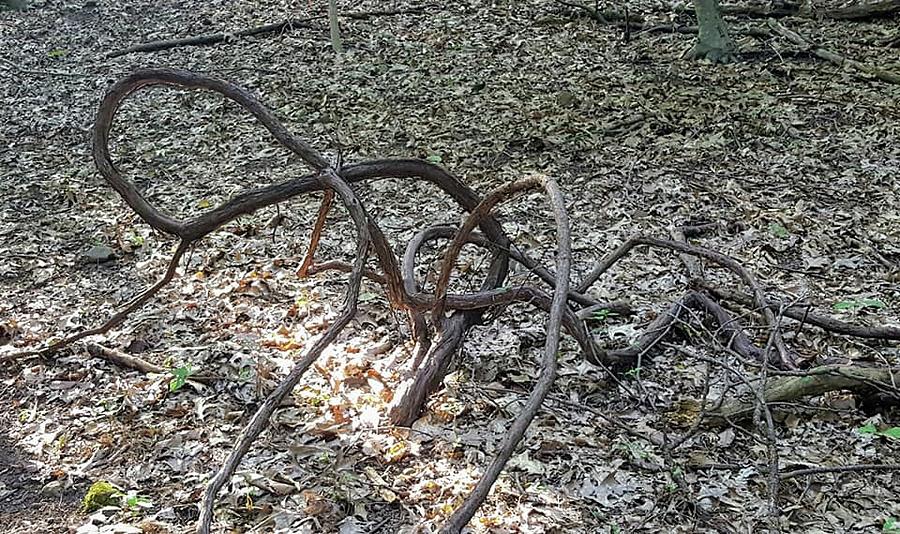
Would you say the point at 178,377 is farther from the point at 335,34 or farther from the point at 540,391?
the point at 335,34

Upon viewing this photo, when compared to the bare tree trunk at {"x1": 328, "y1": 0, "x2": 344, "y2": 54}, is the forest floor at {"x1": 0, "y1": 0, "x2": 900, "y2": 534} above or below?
below

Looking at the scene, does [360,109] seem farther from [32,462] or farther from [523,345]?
[32,462]

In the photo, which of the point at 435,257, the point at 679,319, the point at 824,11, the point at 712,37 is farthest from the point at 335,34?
the point at 679,319

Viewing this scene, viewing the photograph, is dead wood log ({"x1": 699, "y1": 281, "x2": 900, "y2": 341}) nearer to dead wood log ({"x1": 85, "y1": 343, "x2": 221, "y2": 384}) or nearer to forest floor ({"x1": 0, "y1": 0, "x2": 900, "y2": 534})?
forest floor ({"x1": 0, "y1": 0, "x2": 900, "y2": 534})

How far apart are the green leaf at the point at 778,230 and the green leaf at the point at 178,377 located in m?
4.40

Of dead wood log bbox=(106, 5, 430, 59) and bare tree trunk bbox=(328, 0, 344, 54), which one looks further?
dead wood log bbox=(106, 5, 430, 59)

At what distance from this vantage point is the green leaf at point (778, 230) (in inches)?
230

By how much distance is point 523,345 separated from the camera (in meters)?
4.67

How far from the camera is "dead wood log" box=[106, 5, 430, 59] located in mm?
11418

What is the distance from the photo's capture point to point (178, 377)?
14.3ft

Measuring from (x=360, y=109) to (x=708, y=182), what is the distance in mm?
4231

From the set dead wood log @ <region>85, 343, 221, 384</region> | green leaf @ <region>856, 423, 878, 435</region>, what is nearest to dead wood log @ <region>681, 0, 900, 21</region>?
green leaf @ <region>856, 423, 878, 435</region>

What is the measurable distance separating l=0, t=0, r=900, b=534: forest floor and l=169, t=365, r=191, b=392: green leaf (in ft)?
0.11

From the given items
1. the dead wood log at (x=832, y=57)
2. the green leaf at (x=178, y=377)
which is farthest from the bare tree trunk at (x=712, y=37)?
the green leaf at (x=178, y=377)
